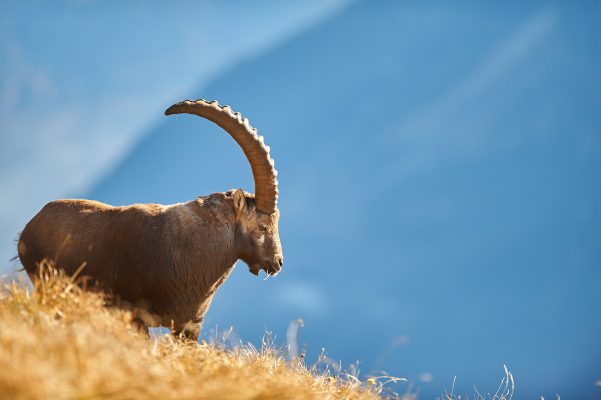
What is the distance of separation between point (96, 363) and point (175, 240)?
12.7 feet

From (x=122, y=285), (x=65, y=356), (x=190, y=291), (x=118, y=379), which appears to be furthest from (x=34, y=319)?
(x=190, y=291)

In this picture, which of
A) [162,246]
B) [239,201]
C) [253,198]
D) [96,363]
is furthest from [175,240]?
[96,363]

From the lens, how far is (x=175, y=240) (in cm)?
732

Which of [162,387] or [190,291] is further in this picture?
[190,291]

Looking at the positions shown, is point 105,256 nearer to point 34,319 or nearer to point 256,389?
point 34,319

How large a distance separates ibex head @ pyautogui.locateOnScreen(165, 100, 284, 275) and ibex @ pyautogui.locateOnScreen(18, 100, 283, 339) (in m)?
0.01

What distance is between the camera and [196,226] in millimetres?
7469

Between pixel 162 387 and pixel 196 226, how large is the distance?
4028 mm

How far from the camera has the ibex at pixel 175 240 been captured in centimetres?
716

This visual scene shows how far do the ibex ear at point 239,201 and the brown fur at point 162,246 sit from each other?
0.04 feet

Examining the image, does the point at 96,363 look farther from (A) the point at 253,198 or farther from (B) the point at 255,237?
(A) the point at 253,198

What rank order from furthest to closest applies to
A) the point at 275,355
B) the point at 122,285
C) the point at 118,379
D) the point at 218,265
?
the point at 218,265 → the point at 122,285 → the point at 275,355 → the point at 118,379

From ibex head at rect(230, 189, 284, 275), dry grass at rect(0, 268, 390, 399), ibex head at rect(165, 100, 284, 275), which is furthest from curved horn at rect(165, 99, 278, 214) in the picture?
dry grass at rect(0, 268, 390, 399)

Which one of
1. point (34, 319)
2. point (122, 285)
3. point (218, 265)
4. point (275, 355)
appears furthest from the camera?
point (218, 265)
